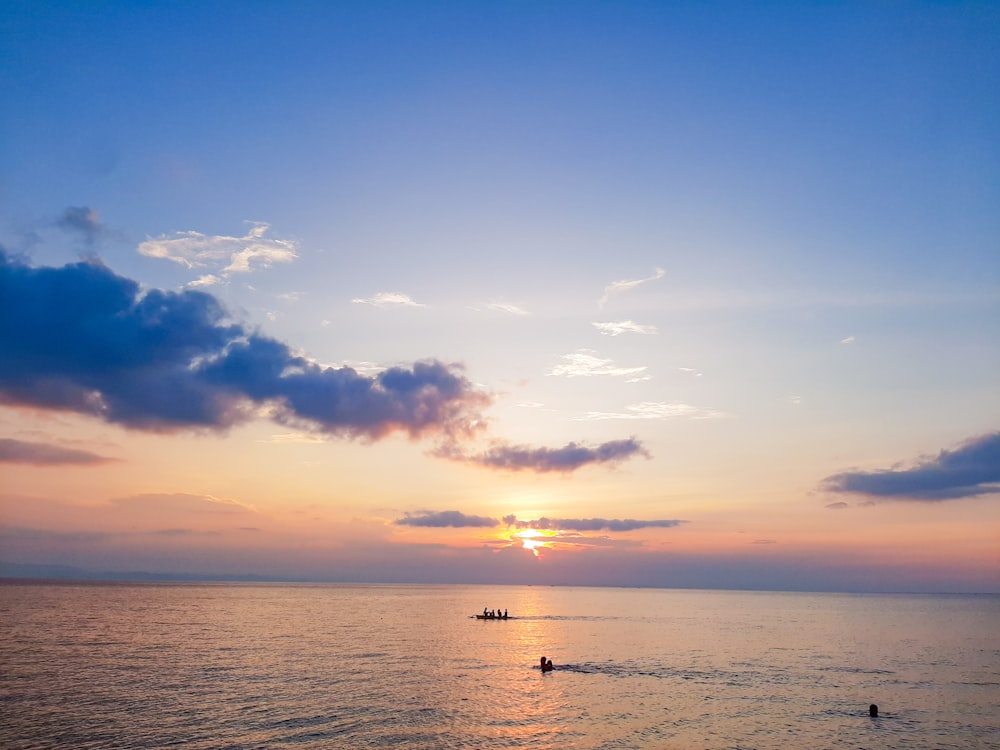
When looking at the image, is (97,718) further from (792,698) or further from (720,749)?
(792,698)

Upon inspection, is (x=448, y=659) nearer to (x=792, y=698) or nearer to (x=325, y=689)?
(x=325, y=689)

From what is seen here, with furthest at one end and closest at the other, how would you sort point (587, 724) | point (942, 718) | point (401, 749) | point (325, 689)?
point (325, 689), point (942, 718), point (587, 724), point (401, 749)

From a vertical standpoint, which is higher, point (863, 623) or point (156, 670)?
point (156, 670)

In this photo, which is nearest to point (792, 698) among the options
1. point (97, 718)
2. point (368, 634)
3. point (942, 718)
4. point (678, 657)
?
point (942, 718)

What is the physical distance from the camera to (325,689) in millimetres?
62562

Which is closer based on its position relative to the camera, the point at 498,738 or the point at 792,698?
the point at 498,738

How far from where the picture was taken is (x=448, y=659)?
87.1 m

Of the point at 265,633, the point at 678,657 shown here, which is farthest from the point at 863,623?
the point at 265,633

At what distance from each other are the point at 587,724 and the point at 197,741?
89.7ft

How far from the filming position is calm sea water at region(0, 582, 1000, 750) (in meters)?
47.5

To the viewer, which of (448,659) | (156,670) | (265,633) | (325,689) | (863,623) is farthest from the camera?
(863,623)

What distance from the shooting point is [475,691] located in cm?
6475

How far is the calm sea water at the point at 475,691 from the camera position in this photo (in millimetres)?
47531

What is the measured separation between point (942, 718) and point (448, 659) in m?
53.6
